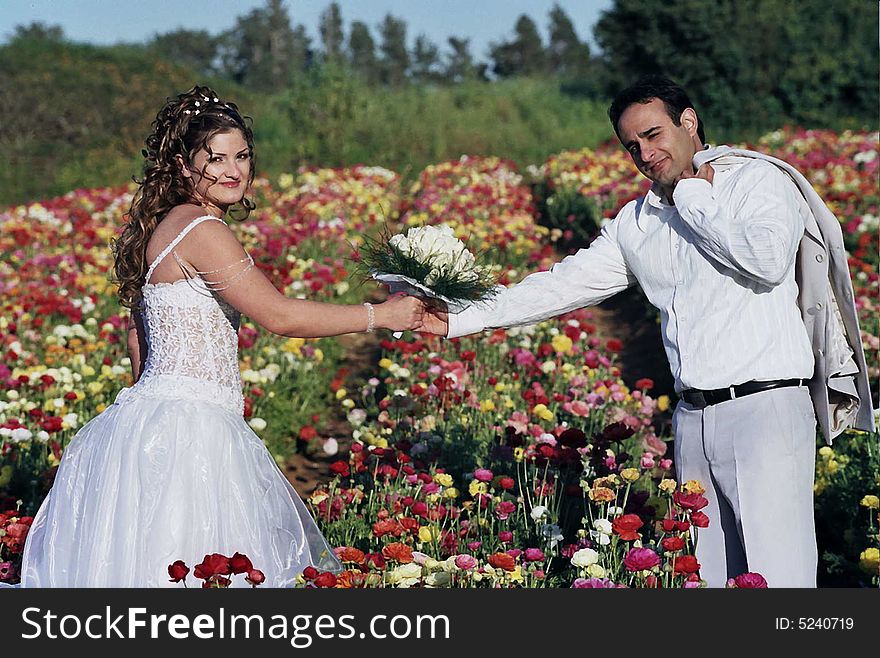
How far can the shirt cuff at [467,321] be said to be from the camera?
368 centimetres

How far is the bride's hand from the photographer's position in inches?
138

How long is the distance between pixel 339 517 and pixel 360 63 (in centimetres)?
5682

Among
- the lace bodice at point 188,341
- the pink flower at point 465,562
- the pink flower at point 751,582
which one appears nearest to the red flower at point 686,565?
the pink flower at point 751,582

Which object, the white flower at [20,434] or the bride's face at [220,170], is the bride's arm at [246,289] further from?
the white flower at [20,434]

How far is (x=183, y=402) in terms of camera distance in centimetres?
330

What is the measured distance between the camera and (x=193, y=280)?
3252 millimetres

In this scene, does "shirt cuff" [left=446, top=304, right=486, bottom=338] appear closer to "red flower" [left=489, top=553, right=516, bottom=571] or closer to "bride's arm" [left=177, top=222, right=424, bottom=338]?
"bride's arm" [left=177, top=222, right=424, bottom=338]

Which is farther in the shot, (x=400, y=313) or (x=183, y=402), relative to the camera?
(x=400, y=313)

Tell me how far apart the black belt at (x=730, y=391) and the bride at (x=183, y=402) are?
1061 mm

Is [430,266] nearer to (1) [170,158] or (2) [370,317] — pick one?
(2) [370,317]

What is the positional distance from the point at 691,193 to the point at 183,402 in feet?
5.36

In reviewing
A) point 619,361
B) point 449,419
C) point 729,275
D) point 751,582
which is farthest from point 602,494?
point 619,361

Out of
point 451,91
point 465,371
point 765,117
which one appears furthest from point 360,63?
point 465,371

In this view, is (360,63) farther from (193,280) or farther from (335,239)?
(193,280)
